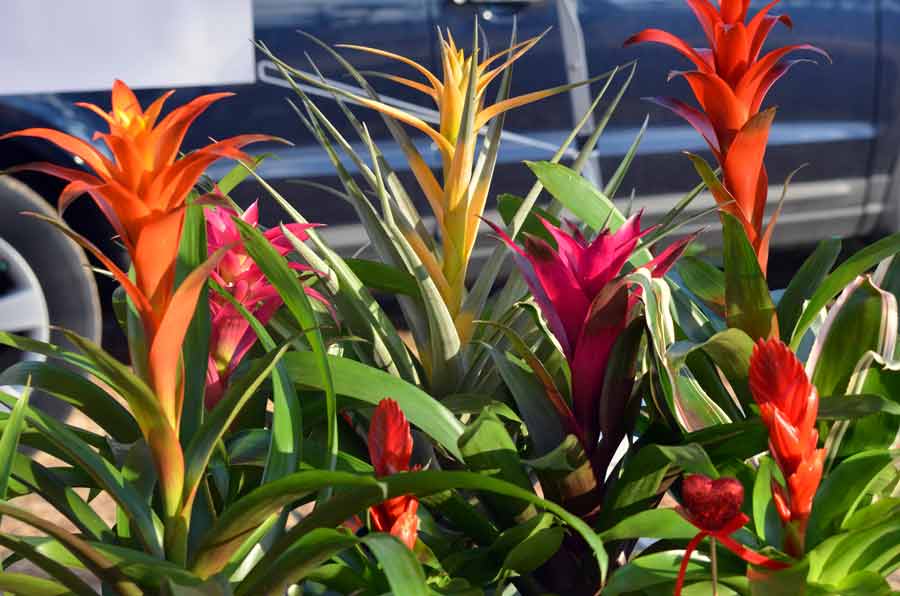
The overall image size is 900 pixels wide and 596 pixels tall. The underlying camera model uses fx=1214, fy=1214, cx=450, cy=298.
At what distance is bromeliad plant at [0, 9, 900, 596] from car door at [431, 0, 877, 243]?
2995mm

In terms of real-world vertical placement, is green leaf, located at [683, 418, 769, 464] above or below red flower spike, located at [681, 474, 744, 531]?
above

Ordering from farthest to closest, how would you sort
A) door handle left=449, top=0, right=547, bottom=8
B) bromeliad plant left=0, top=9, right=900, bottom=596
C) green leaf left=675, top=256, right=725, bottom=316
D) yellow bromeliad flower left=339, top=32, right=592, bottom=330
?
door handle left=449, top=0, right=547, bottom=8, green leaf left=675, top=256, right=725, bottom=316, yellow bromeliad flower left=339, top=32, right=592, bottom=330, bromeliad plant left=0, top=9, right=900, bottom=596

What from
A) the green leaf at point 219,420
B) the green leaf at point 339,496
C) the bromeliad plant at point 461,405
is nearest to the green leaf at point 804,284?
the bromeliad plant at point 461,405

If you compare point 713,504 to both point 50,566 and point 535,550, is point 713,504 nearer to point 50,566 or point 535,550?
point 535,550

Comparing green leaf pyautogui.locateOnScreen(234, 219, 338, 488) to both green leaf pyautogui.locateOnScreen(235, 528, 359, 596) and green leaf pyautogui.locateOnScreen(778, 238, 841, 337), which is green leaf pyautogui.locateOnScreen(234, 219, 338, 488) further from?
green leaf pyautogui.locateOnScreen(778, 238, 841, 337)

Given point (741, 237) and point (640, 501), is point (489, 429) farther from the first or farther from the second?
point (741, 237)

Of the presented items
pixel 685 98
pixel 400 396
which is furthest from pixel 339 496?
pixel 685 98

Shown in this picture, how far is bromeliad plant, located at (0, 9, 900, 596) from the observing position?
0.88 meters

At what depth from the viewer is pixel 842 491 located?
1.01 metres

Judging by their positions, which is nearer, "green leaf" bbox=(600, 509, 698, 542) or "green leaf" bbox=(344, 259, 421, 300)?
"green leaf" bbox=(600, 509, 698, 542)

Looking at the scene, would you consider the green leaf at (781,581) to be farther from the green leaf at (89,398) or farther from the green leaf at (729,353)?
the green leaf at (89,398)

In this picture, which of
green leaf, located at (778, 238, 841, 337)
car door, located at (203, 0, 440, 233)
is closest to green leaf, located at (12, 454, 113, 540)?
green leaf, located at (778, 238, 841, 337)

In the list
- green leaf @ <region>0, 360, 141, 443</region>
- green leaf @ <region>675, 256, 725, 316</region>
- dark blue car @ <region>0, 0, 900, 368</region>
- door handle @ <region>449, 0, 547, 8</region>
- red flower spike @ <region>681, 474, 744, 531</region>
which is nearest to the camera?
Answer: red flower spike @ <region>681, 474, 744, 531</region>

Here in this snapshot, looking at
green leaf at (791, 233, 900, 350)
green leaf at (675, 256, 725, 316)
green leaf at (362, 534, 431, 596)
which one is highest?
green leaf at (675, 256, 725, 316)
